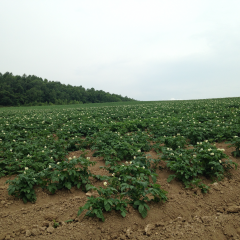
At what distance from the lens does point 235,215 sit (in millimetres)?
3434

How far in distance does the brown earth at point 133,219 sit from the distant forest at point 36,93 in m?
77.5

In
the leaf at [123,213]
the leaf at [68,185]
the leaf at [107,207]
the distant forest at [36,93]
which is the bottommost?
the leaf at [123,213]

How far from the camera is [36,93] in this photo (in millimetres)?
79875

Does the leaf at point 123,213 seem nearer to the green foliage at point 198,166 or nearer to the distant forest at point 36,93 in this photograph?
the green foliage at point 198,166

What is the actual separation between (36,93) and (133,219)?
8622 cm

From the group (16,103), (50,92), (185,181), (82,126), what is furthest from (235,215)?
(50,92)

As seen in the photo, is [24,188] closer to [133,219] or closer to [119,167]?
[119,167]

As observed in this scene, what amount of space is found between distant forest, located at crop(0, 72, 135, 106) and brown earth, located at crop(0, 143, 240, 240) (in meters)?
→ 77.5

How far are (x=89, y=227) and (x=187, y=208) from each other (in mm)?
2026

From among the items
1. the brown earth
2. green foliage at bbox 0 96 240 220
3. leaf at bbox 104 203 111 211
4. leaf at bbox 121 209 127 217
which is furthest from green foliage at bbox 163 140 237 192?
leaf at bbox 104 203 111 211

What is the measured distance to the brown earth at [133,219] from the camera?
118 inches

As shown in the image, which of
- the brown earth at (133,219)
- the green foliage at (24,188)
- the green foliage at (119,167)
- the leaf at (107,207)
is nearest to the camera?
the brown earth at (133,219)

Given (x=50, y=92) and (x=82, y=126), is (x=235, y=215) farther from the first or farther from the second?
(x=50, y=92)

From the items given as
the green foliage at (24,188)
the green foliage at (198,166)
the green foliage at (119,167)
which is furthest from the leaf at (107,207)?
the green foliage at (198,166)
